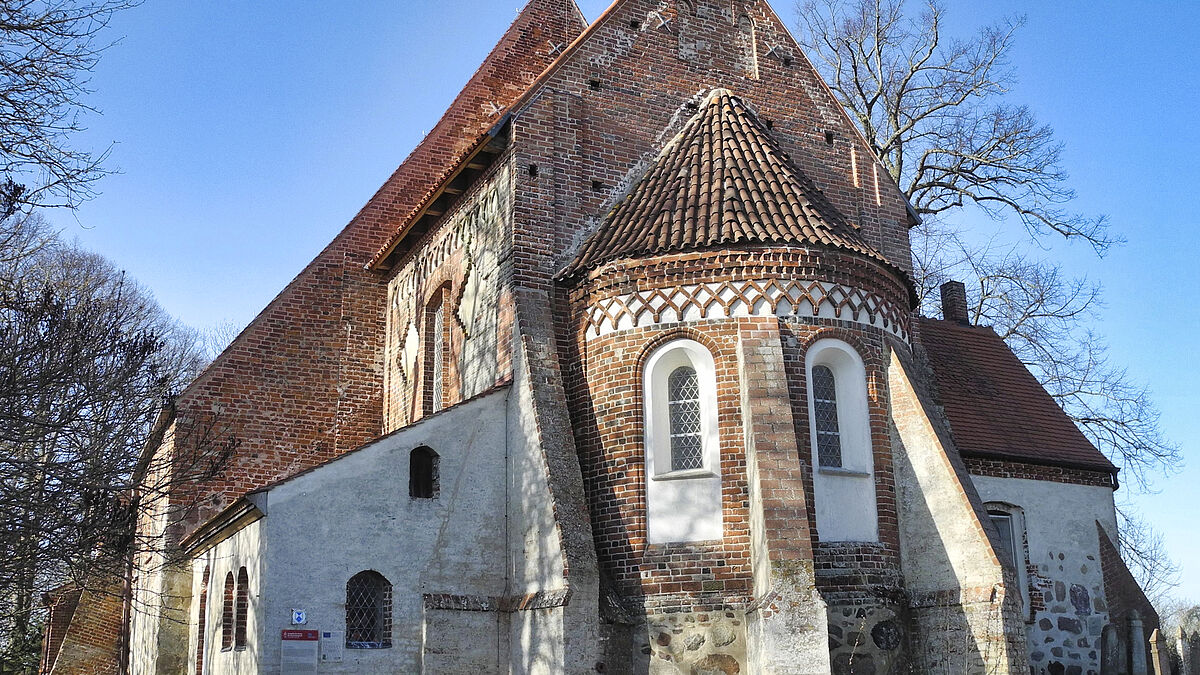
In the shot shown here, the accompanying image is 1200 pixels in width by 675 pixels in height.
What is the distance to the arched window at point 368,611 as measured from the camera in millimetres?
12570

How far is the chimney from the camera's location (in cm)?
2111

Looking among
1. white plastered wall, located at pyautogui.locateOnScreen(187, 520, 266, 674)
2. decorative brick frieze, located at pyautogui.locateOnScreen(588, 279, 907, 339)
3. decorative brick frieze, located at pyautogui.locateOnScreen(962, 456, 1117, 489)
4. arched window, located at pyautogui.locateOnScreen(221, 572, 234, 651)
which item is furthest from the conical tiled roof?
arched window, located at pyautogui.locateOnScreen(221, 572, 234, 651)

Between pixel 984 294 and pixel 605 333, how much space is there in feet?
48.2

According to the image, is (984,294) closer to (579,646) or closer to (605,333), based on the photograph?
(605,333)

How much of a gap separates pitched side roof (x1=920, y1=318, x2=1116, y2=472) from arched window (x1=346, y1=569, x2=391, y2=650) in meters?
8.38

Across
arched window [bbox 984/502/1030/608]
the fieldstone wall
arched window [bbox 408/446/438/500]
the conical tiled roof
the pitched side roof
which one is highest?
the conical tiled roof

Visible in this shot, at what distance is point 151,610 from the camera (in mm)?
16562

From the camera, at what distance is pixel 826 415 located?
1316 cm

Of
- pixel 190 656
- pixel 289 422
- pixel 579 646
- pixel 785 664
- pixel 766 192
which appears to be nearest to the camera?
pixel 785 664

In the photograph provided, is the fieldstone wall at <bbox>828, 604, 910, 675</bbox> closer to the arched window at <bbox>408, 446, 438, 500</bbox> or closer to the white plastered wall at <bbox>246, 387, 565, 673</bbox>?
the white plastered wall at <bbox>246, 387, 565, 673</bbox>

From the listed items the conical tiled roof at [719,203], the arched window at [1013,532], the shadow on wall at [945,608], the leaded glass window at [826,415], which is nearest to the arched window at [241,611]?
the conical tiled roof at [719,203]

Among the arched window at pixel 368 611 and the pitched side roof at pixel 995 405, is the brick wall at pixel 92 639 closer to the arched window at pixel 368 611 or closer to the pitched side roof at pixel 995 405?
the arched window at pixel 368 611

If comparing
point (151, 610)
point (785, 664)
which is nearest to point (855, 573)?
point (785, 664)

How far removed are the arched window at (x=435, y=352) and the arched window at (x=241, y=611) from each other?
181 inches
